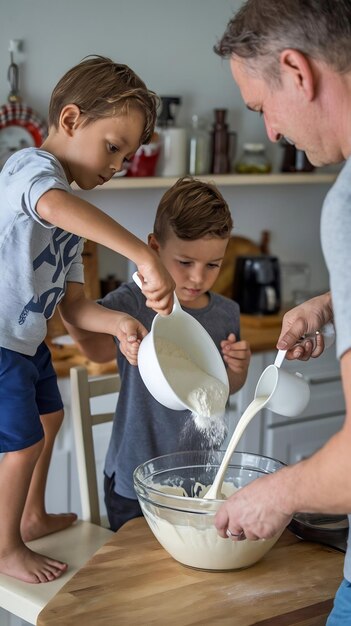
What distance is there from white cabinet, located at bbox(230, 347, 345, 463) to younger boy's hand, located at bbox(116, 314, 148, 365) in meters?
1.40

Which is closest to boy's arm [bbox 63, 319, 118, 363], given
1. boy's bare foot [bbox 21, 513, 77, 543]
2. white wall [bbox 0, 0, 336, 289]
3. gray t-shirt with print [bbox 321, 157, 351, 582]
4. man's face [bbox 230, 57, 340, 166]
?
boy's bare foot [bbox 21, 513, 77, 543]

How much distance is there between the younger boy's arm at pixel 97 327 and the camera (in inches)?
66.4

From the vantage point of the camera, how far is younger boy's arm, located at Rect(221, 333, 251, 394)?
1971 millimetres

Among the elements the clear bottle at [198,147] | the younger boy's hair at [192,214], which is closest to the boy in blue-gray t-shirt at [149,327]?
the younger boy's hair at [192,214]

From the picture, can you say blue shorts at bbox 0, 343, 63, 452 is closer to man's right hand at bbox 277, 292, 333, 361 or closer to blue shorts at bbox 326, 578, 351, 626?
man's right hand at bbox 277, 292, 333, 361

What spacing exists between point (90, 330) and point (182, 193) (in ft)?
1.13

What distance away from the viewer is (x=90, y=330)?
1.85 meters

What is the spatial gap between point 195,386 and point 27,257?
365mm

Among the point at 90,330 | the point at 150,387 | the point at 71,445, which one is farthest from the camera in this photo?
the point at 71,445

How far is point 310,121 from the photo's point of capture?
40.6 inches

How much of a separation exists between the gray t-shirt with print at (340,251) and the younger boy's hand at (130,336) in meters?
0.73

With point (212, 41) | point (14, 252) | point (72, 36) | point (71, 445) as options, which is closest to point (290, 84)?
point (14, 252)

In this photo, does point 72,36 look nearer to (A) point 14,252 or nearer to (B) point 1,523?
(A) point 14,252

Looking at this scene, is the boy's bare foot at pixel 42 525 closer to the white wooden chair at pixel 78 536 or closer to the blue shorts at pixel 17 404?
the white wooden chair at pixel 78 536
